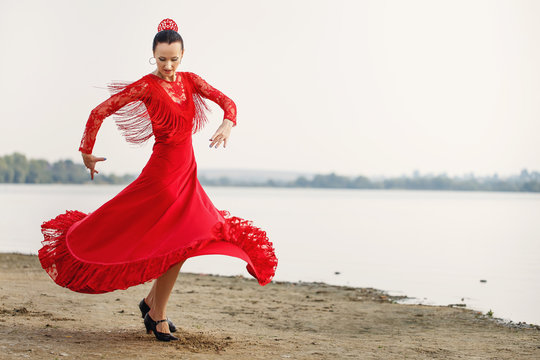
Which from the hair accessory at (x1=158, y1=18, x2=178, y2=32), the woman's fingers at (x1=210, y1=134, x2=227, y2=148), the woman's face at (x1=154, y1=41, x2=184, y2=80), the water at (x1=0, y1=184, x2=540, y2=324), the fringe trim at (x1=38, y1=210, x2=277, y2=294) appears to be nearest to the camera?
the fringe trim at (x1=38, y1=210, x2=277, y2=294)

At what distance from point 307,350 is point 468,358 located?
131 cm

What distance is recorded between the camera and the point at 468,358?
17.1ft

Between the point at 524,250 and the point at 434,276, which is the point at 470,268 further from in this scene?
the point at 524,250

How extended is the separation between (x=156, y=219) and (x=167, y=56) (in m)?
1.23

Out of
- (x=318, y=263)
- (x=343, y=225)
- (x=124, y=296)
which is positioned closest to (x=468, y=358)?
(x=124, y=296)

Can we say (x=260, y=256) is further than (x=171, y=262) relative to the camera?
Yes

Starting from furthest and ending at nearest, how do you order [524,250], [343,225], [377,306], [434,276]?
1. [343,225]
2. [524,250]
3. [434,276]
4. [377,306]

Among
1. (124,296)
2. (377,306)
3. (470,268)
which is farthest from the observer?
(470,268)

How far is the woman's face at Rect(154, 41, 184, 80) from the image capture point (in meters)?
4.82

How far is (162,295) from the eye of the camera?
4906mm

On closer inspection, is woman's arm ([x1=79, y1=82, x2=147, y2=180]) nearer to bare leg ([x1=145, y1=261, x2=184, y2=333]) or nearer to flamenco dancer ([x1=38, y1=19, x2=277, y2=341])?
flamenco dancer ([x1=38, y1=19, x2=277, y2=341])

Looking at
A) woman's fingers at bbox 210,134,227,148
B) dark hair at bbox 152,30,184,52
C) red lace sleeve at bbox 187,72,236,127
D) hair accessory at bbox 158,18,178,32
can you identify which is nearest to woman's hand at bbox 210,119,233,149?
woman's fingers at bbox 210,134,227,148

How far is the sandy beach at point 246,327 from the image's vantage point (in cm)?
486

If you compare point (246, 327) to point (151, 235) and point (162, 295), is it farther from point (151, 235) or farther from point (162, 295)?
point (151, 235)
